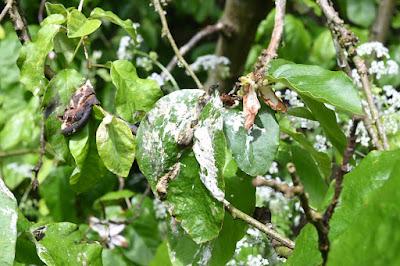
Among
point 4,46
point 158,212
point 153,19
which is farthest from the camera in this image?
point 153,19

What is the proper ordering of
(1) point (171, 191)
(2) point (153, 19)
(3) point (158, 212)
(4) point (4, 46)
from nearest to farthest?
Result: (1) point (171, 191), (3) point (158, 212), (4) point (4, 46), (2) point (153, 19)

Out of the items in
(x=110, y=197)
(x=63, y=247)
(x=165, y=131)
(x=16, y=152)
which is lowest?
(x=16, y=152)

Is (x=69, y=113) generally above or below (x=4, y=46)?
above

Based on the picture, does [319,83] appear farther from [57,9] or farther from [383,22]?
[383,22]

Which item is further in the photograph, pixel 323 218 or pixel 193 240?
pixel 193 240

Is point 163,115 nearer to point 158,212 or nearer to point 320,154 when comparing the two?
point 320,154

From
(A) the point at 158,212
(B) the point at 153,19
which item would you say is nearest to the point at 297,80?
(A) the point at 158,212

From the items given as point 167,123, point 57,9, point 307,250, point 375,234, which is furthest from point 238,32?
point 375,234
